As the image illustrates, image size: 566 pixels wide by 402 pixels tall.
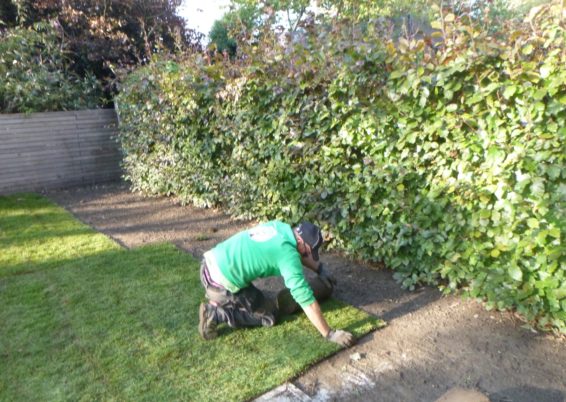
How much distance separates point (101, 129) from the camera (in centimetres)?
1066

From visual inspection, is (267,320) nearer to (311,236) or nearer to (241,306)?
(241,306)

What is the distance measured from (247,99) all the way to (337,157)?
1700 mm

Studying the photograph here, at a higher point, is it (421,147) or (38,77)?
(38,77)

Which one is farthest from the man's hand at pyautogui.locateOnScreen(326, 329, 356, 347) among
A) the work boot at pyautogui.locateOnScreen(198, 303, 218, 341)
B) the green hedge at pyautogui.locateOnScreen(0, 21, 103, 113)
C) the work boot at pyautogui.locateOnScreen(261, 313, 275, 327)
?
the green hedge at pyautogui.locateOnScreen(0, 21, 103, 113)

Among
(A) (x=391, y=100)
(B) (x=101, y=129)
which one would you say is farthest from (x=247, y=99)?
(B) (x=101, y=129)

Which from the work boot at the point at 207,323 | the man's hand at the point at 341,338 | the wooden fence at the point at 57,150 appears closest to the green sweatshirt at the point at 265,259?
the work boot at the point at 207,323

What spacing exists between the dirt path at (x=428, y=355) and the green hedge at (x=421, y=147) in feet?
0.68

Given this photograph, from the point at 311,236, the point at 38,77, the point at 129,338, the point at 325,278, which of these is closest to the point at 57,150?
the point at 38,77

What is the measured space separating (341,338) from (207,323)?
1.06m

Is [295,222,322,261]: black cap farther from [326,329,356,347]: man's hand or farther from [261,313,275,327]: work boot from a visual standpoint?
[261,313,275,327]: work boot

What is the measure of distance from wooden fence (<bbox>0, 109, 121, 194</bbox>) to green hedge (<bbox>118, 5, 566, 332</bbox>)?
16.6 ft

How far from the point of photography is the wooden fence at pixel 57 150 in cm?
970

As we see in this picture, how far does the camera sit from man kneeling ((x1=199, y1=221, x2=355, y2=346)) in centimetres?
333

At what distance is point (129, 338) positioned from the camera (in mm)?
3779
